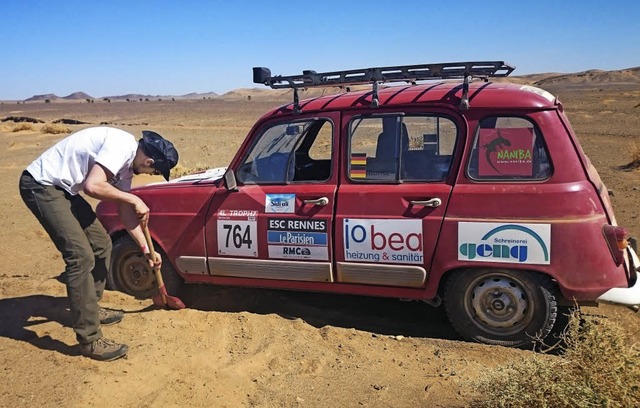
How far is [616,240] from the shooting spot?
403 centimetres

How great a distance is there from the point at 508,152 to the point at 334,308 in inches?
83.5

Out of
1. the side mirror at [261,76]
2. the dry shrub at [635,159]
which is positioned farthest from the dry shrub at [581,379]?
the dry shrub at [635,159]

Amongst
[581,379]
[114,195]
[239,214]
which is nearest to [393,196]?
[239,214]

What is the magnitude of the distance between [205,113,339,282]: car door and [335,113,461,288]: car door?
15cm

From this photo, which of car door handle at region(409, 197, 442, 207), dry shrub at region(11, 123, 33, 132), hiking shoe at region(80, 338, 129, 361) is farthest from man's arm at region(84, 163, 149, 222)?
dry shrub at region(11, 123, 33, 132)

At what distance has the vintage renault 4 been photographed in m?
4.13

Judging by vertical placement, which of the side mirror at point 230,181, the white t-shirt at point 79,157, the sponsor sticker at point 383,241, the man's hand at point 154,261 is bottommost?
the man's hand at point 154,261

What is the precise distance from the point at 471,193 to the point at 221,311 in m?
2.51

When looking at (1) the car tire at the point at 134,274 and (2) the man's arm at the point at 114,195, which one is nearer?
(2) the man's arm at the point at 114,195

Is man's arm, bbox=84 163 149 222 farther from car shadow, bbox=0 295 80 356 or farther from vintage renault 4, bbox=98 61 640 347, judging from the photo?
car shadow, bbox=0 295 80 356

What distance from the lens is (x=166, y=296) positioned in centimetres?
525

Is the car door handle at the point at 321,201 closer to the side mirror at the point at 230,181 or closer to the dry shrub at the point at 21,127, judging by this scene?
the side mirror at the point at 230,181

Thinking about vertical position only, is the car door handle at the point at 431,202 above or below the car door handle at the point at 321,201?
above

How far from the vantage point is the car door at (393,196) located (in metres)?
4.40
